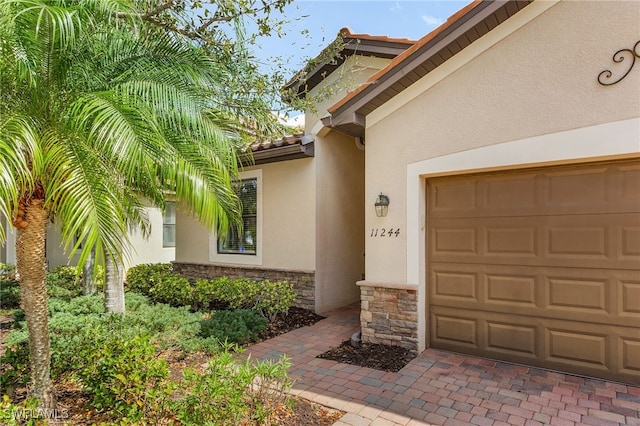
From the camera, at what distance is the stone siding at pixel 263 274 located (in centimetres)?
933

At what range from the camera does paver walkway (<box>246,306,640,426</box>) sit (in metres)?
4.23

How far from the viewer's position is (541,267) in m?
5.39

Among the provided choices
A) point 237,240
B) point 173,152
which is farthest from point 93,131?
point 237,240

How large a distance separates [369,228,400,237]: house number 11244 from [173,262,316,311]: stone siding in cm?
307

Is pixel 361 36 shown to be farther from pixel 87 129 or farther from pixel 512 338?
pixel 512 338

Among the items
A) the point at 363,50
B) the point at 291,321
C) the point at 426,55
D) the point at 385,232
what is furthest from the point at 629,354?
the point at 363,50

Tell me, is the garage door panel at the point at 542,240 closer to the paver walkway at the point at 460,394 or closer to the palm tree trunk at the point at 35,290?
the paver walkway at the point at 460,394

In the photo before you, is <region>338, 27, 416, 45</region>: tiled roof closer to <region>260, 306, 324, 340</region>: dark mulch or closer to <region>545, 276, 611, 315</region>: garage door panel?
<region>545, 276, 611, 315</region>: garage door panel

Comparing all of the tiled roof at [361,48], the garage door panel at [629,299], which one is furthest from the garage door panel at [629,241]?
the tiled roof at [361,48]

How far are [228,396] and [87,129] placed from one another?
10.5 feet

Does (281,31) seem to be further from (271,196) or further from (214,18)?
(271,196)

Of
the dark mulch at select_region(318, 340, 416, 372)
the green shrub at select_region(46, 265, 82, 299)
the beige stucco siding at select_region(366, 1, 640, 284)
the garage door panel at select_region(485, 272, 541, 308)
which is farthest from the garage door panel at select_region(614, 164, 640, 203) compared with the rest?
the green shrub at select_region(46, 265, 82, 299)

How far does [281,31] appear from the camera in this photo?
6.60 meters

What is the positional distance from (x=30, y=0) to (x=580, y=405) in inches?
300
